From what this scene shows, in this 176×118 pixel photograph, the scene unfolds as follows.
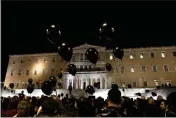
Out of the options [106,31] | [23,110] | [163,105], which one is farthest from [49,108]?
[106,31]

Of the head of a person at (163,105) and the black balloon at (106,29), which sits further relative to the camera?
the black balloon at (106,29)

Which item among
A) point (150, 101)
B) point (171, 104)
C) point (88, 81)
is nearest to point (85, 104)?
point (150, 101)

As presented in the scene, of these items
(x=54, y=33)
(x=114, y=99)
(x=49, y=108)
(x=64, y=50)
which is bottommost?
(x=49, y=108)

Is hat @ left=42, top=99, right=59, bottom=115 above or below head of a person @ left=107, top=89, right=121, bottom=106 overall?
below

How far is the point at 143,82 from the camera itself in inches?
1586

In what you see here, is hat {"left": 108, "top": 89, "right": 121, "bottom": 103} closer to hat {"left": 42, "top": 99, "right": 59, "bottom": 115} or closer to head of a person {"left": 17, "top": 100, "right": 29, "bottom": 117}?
hat {"left": 42, "top": 99, "right": 59, "bottom": 115}

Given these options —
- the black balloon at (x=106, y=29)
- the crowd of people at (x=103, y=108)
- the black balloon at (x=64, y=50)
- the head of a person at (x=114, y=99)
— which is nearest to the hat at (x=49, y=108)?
the crowd of people at (x=103, y=108)

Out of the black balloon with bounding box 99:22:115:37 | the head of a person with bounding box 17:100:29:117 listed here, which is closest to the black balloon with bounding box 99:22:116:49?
the black balloon with bounding box 99:22:115:37

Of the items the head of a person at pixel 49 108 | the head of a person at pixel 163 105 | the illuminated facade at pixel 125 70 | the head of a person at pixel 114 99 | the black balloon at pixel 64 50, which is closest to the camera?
the head of a person at pixel 114 99

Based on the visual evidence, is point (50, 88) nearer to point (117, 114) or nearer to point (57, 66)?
point (117, 114)

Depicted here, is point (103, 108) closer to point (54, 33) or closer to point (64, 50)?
point (54, 33)

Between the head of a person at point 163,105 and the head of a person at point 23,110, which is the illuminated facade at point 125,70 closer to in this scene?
the head of a person at point 163,105

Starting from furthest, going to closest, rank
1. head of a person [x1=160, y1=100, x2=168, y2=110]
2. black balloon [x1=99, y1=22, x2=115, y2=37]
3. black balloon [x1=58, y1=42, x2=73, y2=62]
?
1. black balloon [x1=58, y1=42, x2=73, y2=62]
2. black balloon [x1=99, y1=22, x2=115, y2=37]
3. head of a person [x1=160, y1=100, x2=168, y2=110]

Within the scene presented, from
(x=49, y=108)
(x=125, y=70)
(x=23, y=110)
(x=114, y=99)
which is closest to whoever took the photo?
(x=114, y=99)
